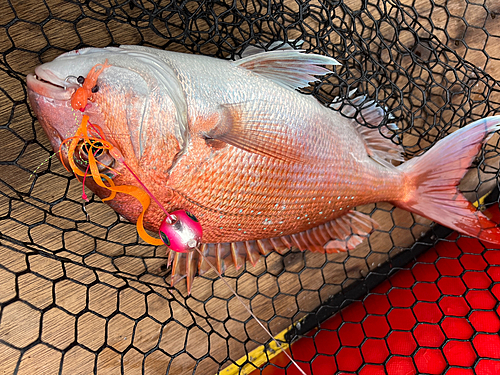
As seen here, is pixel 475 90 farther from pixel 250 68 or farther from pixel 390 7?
pixel 250 68

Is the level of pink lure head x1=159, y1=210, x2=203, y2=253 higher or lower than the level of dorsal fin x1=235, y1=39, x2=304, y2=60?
lower

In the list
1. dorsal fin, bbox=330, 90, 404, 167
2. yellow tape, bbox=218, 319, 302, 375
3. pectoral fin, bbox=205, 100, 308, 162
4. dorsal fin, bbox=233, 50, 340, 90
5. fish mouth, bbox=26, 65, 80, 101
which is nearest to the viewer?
fish mouth, bbox=26, 65, 80, 101

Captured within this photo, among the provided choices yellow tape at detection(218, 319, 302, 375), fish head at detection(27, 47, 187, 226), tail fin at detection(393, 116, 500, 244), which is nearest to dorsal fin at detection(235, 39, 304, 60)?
fish head at detection(27, 47, 187, 226)

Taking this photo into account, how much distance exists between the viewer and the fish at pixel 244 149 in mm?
906

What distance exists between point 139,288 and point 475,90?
151 cm

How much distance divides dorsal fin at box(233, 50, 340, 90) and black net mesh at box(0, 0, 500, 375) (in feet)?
0.20

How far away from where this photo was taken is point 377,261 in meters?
1.57

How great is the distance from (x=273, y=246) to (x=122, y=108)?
0.68 meters

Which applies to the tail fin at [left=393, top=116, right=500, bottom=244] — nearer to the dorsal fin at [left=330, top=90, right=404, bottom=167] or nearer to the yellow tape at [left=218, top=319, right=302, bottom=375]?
the dorsal fin at [left=330, top=90, right=404, bottom=167]

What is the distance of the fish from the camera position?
2.97ft

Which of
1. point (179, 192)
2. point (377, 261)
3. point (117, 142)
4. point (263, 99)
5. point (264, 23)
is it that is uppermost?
point (264, 23)

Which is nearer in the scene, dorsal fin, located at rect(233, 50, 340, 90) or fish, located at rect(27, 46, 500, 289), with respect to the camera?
fish, located at rect(27, 46, 500, 289)

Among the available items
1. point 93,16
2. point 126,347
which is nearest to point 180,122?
point 93,16

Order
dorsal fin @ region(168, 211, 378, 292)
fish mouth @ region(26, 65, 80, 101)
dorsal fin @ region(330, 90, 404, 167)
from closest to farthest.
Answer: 1. fish mouth @ region(26, 65, 80, 101)
2. dorsal fin @ region(168, 211, 378, 292)
3. dorsal fin @ region(330, 90, 404, 167)
